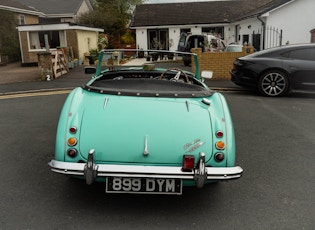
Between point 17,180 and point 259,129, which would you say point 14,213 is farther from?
point 259,129

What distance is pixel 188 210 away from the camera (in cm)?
309

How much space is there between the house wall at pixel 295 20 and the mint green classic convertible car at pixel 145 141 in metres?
16.6

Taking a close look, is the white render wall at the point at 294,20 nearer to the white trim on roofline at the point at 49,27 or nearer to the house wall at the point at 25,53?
the white trim on roofline at the point at 49,27

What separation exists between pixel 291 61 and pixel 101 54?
18.8 ft

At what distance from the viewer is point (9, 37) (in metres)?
23.7

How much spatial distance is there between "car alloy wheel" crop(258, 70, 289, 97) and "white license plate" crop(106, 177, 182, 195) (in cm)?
663

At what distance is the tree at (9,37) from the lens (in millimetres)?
23344

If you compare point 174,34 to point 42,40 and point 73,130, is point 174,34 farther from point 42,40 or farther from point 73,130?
point 73,130

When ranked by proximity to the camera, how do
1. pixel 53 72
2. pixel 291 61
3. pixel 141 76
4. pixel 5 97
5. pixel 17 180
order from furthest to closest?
pixel 53 72
pixel 5 97
pixel 291 61
pixel 141 76
pixel 17 180

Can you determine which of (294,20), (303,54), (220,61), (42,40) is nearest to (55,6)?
(42,40)

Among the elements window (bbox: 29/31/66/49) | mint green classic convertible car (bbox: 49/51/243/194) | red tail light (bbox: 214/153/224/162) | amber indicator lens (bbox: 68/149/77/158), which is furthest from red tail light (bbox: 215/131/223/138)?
window (bbox: 29/31/66/49)

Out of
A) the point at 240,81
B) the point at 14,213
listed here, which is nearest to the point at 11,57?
the point at 240,81

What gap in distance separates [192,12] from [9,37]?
15.4m

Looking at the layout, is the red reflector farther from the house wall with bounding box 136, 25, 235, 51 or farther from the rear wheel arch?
the house wall with bounding box 136, 25, 235, 51
